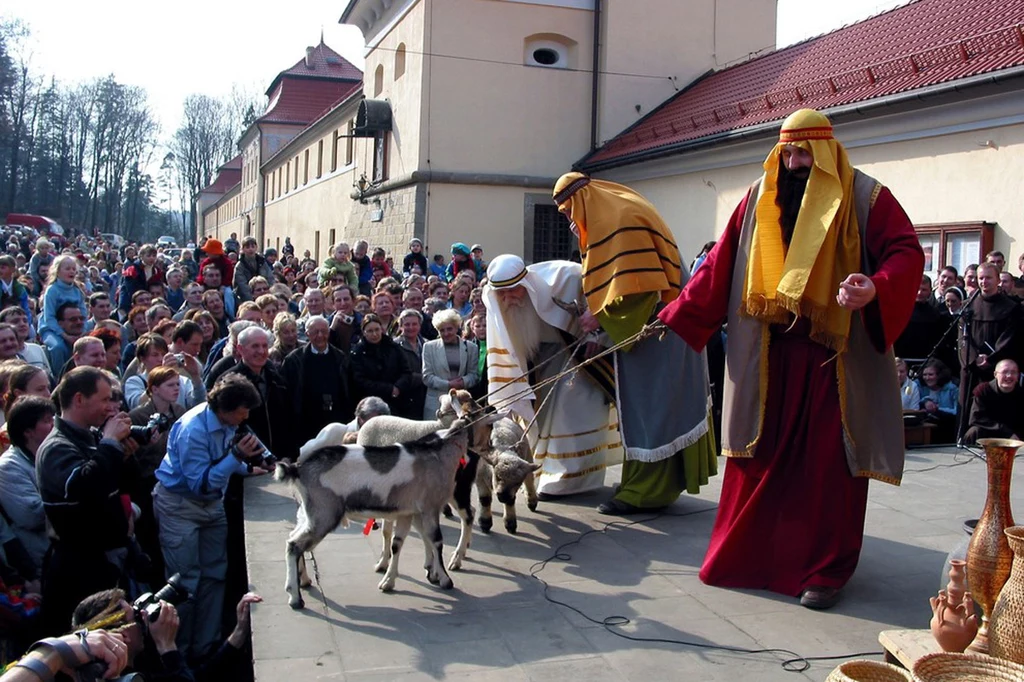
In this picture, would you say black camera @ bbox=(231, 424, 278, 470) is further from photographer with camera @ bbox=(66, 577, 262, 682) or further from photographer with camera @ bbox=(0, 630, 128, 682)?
photographer with camera @ bbox=(0, 630, 128, 682)

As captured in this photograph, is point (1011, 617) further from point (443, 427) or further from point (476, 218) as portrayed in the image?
point (476, 218)

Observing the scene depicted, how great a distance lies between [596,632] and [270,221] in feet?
157

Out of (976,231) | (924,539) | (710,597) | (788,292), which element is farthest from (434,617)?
(976,231)

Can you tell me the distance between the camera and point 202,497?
586cm

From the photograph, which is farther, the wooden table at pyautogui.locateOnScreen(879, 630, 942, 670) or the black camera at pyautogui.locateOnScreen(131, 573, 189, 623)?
the black camera at pyautogui.locateOnScreen(131, 573, 189, 623)

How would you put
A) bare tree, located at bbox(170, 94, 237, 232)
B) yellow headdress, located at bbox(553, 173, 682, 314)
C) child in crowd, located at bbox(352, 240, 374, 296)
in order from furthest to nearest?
bare tree, located at bbox(170, 94, 237, 232) < child in crowd, located at bbox(352, 240, 374, 296) < yellow headdress, located at bbox(553, 173, 682, 314)

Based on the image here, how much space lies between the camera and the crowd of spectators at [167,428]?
459 cm

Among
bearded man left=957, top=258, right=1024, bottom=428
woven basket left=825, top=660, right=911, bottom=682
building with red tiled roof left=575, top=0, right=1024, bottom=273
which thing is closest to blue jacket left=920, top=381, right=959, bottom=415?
bearded man left=957, top=258, right=1024, bottom=428

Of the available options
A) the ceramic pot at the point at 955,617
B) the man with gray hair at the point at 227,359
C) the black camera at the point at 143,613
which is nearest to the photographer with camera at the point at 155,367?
the man with gray hair at the point at 227,359

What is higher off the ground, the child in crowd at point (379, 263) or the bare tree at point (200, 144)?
the bare tree at point (200, 144)

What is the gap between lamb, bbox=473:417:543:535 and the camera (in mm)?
5836

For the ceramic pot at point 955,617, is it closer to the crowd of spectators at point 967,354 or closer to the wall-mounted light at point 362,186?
the crowd of spectators at point 967,354

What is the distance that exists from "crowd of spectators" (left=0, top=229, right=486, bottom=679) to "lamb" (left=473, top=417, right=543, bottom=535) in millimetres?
820

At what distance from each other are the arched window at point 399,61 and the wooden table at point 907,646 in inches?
884
